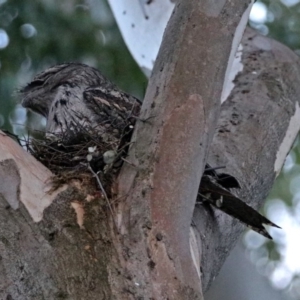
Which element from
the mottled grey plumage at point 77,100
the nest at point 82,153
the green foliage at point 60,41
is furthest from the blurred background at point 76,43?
the nest at point 82,153

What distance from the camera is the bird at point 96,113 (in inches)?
68.3

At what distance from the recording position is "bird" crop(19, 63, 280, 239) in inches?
68.3

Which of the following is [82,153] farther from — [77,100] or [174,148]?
[77,100]

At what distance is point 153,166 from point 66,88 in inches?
50.0

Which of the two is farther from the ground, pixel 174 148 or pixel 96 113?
pixel 174 148

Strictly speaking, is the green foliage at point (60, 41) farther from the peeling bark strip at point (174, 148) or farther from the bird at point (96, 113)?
the peeling bark strip at point (174, 148)

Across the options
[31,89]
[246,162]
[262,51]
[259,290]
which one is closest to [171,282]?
[246,162]

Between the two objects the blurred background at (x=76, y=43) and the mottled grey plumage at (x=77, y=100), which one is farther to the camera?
the blurred background at (x=76, y=43)

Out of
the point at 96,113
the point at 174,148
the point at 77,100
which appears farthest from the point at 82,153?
the point at 77,100

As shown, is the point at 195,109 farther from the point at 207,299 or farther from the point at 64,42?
the point at 64,42

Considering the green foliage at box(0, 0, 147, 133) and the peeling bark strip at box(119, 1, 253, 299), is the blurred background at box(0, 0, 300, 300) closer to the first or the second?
the green foliage at box(0, 0, 147, 133)

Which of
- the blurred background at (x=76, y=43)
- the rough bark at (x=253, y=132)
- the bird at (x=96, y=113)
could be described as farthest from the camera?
the blurred background at (x=76, y=43)

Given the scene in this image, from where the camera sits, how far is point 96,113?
2377 mm

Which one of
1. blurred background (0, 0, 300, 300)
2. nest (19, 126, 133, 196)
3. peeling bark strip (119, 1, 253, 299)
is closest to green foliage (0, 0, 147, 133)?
blurred background (0, 0, 300, 300)
